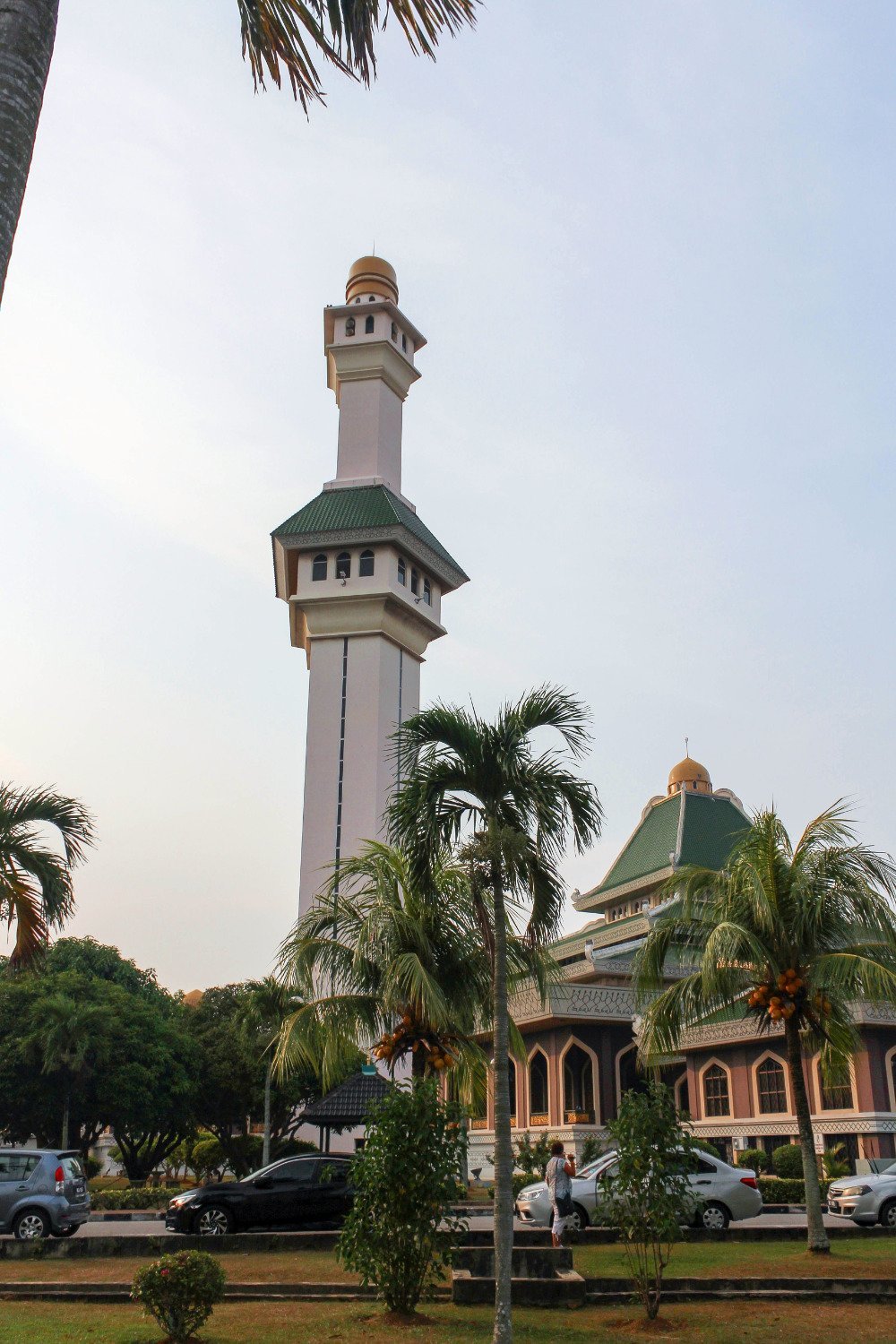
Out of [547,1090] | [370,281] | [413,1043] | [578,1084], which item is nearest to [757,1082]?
[578,1084]

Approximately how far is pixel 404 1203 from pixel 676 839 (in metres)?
38.8

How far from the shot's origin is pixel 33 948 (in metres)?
14.4

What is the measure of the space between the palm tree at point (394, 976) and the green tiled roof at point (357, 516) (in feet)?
115

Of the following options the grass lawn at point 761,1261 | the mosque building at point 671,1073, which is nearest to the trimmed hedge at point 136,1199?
the mosque building at point 671,1073

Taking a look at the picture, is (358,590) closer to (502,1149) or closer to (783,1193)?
(783,1193)

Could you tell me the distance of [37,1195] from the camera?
55.4 feet

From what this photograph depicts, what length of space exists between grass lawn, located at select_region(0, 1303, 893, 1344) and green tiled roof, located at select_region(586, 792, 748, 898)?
114 ft

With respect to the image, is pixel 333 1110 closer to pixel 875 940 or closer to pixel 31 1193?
pixel 31 1193

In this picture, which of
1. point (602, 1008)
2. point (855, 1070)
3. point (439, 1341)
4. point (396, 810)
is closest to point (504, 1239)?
point (439, 1341)

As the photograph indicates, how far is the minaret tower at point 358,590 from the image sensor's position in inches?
1967

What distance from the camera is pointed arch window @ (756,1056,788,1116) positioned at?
32.5m

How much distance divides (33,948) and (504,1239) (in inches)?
275

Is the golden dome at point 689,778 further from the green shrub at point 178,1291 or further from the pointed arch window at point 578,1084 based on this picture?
the green shrub at point 178,1291

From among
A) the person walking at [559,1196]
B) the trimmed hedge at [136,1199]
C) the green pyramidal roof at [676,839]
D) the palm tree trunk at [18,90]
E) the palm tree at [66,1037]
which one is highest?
the green pyramidal roof at [676,839]
